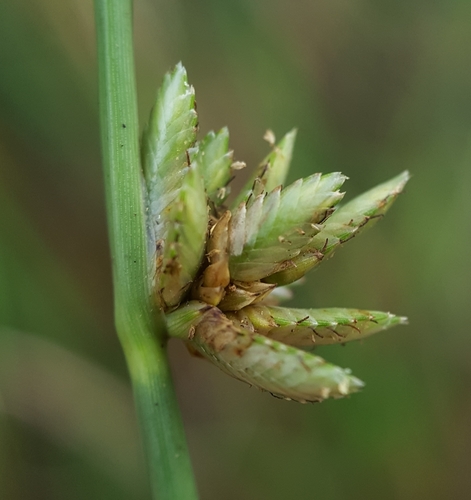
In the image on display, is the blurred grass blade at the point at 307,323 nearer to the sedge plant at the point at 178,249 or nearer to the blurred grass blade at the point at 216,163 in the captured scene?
the sedge plant at the point at 178,249

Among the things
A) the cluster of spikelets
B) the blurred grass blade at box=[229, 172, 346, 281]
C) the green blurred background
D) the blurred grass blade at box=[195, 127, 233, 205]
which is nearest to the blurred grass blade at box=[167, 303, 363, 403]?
the cluster of spikelets

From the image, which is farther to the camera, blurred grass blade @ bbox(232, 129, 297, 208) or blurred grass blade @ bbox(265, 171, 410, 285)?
blurred grass blade @ bbox(232, 129, 297, 208)

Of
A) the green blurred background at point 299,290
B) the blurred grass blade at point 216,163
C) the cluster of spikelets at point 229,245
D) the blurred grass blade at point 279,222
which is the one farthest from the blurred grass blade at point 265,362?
the green blurred background at point 299,290

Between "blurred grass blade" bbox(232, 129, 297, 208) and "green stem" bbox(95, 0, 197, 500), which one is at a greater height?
"blurred grass blade" bbox(232, 129, 297, 208)

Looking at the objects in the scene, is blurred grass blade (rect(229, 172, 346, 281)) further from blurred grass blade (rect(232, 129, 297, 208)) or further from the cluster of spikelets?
blurred grass blade (rect(232, 129, 297, 208))

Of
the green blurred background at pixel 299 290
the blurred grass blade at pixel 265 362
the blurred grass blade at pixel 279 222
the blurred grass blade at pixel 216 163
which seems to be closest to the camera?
the blurred grass blade at pixel 265 362

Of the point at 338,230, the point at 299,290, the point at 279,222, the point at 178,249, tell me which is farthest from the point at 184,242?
the point at 299,290

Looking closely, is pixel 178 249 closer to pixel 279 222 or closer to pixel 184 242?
pixel 184 242
